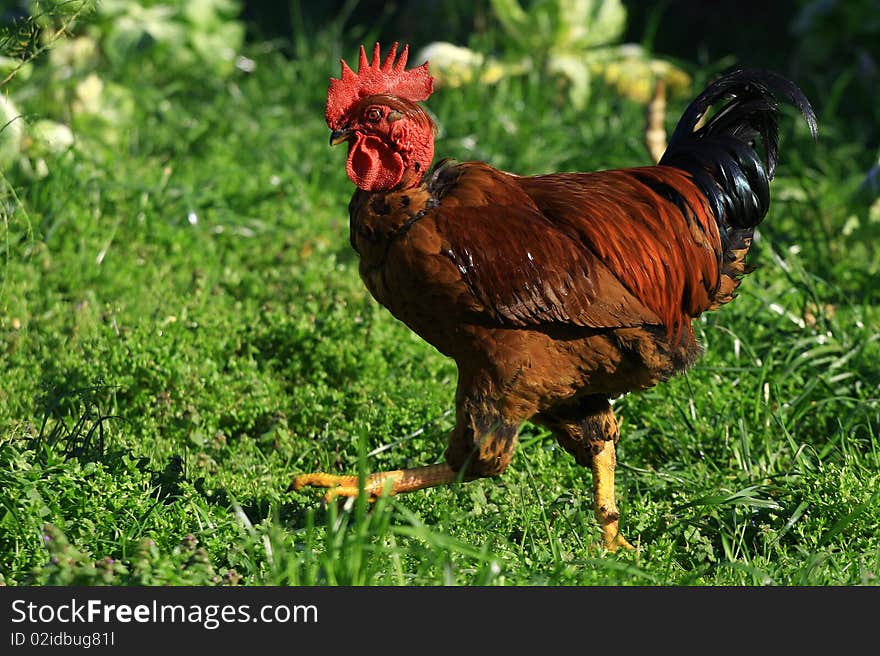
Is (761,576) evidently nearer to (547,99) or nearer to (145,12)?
(547,99)

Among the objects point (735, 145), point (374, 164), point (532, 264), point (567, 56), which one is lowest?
point (532, 264)

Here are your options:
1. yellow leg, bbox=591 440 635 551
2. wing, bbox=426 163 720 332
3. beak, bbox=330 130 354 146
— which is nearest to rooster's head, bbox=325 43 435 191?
beak, bbox=330 130 354 146

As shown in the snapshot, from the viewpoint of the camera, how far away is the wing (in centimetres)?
346

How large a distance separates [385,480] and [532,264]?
0.83 metres

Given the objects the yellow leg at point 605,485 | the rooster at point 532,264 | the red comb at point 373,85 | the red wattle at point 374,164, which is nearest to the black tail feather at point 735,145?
the rooster at point 532,264

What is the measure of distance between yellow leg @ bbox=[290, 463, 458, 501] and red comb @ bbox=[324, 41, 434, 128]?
1.12 m

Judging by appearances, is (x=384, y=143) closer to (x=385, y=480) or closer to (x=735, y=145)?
(x=385, y=480)

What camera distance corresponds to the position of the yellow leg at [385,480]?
3.71m

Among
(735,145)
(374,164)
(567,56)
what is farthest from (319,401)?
(567,56)

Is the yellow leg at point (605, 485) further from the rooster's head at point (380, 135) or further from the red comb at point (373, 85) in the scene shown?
the red comb at point (373, 85)

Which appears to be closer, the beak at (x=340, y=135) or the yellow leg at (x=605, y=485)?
the beak at (x=340, y=135)

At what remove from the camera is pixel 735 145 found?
399 cm

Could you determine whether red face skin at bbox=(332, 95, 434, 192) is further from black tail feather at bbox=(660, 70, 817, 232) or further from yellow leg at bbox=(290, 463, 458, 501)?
black tail feather at bbox=(660, 70, 817, 232)

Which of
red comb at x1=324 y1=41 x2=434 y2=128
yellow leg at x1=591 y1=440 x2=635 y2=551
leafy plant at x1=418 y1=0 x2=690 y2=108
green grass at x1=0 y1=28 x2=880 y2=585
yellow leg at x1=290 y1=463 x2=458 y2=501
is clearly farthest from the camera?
leafy plant at x1=418 y1=0 x2=690 y2=108
